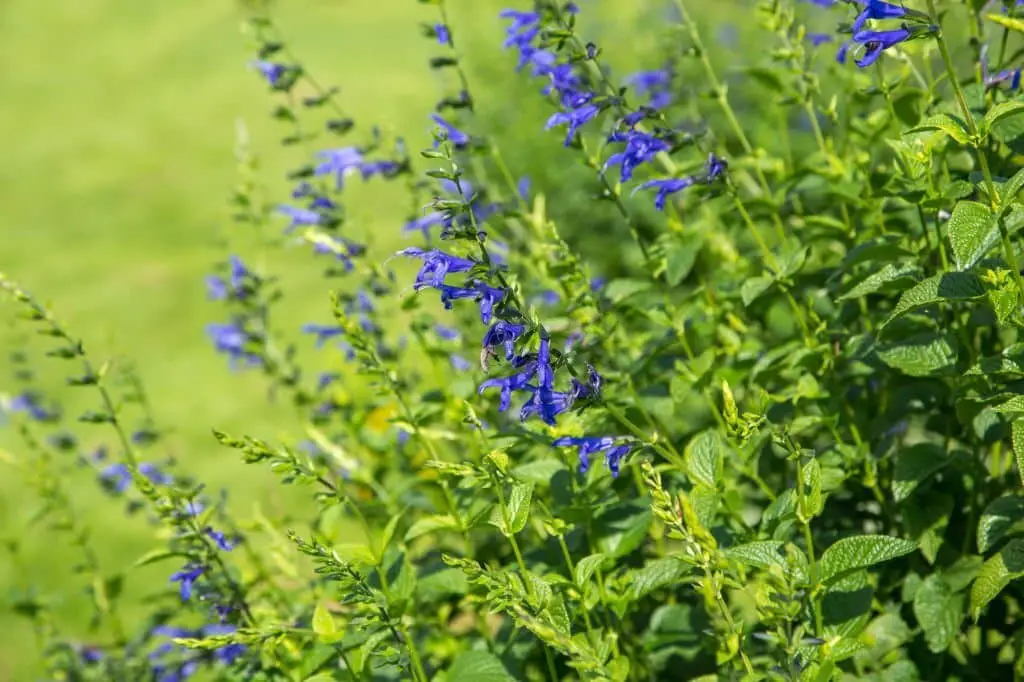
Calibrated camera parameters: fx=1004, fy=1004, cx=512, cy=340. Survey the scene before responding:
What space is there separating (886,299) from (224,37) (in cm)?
1441

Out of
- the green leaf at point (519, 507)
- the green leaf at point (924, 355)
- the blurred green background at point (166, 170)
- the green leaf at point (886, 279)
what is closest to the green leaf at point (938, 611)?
the green leaf at point (924, 355)

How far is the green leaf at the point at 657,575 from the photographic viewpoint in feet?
6.16

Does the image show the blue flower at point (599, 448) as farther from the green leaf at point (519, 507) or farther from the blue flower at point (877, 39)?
the blue flower at point (877, 39)

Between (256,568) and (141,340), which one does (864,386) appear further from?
(141,340)

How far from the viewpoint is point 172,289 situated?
9.68 m

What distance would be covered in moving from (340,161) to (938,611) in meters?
2.16

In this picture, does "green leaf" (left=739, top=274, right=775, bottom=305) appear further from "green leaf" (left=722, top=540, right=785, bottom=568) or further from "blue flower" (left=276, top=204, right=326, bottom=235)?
"blue flower" (left=276, top=204, right=326, bottom=235)

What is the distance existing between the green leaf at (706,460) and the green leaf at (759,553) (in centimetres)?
21

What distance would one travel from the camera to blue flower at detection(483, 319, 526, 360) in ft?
5.36

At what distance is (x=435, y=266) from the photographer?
1.74 metres

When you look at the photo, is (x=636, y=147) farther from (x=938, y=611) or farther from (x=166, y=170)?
(x=166, y=170)

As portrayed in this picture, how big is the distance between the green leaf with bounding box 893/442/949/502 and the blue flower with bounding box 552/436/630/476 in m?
0.52

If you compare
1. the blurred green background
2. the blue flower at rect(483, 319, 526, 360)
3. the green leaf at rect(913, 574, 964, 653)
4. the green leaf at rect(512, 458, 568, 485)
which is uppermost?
the blue flower at rect(483, 319, 526, 360)

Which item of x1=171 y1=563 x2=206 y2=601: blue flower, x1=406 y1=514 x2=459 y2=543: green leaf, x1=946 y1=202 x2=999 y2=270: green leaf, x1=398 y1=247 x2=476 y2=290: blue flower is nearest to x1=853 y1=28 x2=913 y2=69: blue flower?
x1=946 y1=202 x2=999 y2=270: green leaf
